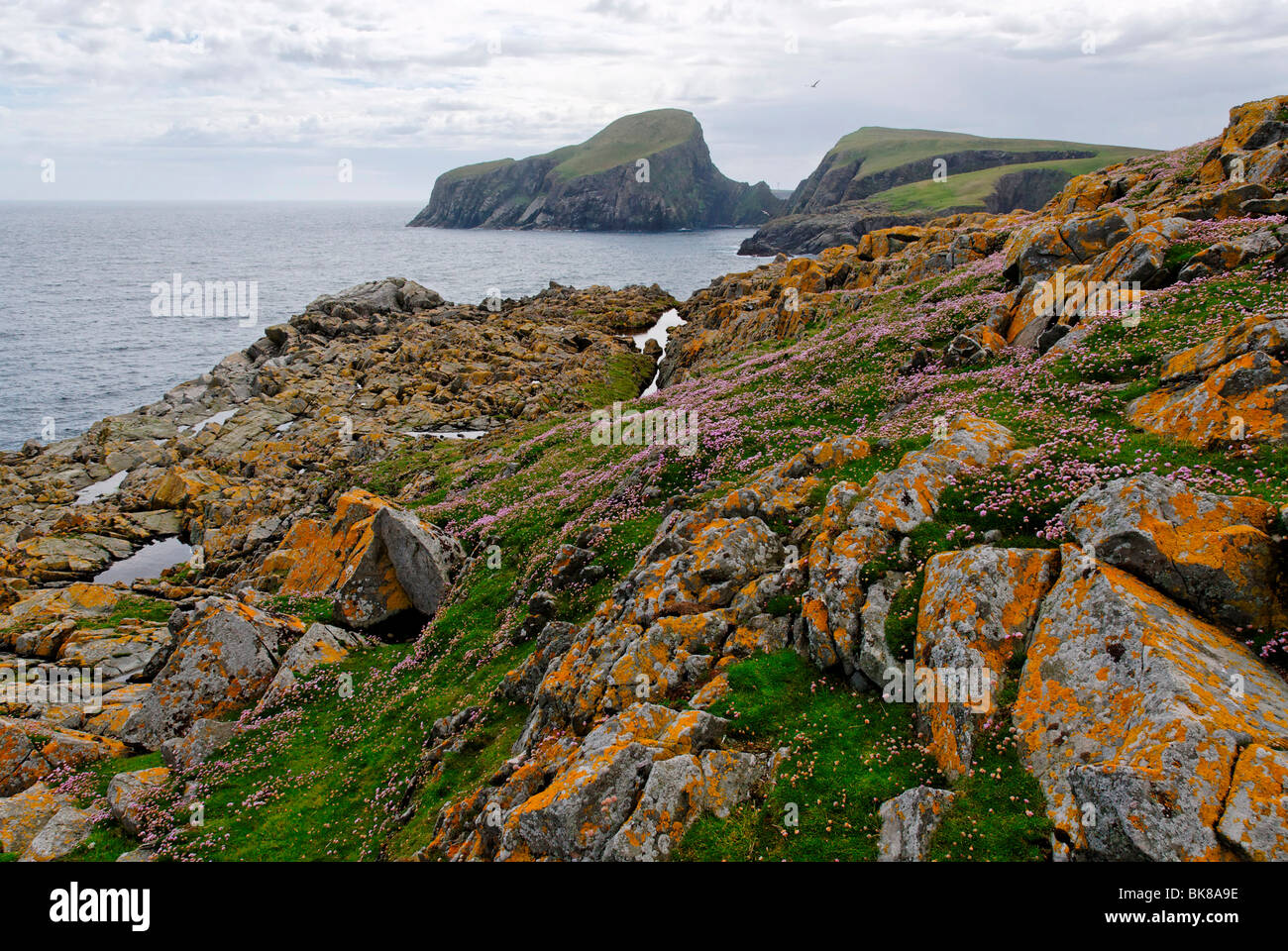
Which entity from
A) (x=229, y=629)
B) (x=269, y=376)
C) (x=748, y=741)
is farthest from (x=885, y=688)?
(x=269, y=376)

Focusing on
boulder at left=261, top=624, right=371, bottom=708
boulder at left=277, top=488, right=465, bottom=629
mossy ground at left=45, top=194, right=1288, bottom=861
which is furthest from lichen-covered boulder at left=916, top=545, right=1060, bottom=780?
boulder at left=261, top=624, right=371, bottom=708

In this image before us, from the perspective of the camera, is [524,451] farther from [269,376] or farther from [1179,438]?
[269,376]

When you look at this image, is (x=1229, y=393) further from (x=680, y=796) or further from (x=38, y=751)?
(x=38, y=751)

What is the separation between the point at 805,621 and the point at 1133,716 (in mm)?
5913

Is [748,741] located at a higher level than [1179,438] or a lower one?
lower

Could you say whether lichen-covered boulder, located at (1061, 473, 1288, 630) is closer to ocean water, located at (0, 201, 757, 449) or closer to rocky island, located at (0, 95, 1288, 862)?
rocky island, located at (0, 95, 1288, 862)

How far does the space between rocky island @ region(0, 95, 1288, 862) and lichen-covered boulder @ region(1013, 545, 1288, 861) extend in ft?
0.14

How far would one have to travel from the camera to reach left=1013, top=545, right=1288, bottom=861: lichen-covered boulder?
23.9 ft

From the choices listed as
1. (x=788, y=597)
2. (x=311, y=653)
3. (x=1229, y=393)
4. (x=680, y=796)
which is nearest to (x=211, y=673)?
(x=311, y=653)

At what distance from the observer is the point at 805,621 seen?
1343 centimetres

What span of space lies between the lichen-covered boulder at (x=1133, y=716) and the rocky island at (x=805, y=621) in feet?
0.14

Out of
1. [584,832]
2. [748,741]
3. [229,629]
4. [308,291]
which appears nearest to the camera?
[584,832]

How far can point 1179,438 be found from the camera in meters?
14.0
